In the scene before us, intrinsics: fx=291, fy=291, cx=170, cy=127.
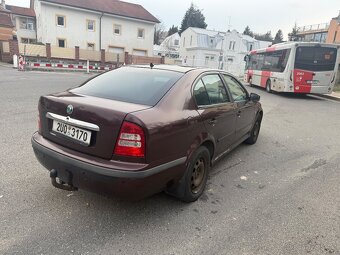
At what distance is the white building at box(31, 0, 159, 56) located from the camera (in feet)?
110

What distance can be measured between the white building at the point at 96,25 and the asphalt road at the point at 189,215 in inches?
1296

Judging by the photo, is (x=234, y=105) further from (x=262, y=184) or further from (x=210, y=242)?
(x=210, y=242)

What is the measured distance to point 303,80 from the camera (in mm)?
15055

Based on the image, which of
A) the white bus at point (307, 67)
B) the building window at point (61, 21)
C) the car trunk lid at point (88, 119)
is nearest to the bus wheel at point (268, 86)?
the white bus at point (307, 67)

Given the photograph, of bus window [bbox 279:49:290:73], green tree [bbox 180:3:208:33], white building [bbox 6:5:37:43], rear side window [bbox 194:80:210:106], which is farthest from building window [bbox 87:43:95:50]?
green tree [bbox 180:3:208:33]

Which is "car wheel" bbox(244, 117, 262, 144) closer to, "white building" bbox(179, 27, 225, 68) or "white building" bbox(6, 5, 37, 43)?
"white building" bbox(6, 5, 37, 43)

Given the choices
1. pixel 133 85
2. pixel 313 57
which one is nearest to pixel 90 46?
pixel 313 57

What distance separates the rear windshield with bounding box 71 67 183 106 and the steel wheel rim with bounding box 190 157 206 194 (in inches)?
39.2

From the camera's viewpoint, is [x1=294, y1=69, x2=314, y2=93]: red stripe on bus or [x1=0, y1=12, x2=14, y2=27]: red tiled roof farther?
[x1=0, y1=12, x2=14, y2=27]: red tiled roof

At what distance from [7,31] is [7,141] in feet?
123

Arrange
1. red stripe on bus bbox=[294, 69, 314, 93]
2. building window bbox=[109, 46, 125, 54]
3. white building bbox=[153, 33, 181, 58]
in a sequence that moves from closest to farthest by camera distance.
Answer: red stripe on bus bbox=[294, 69, 314, 93]
building window bbox=[109, 46, 125, 54]
white building bbox=[153, 33, 181, 58]

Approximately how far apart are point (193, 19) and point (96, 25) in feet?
141

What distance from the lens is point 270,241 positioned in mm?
2889

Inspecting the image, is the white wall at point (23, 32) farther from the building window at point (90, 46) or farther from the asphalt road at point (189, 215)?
the asphalt road at point (189, 215)
